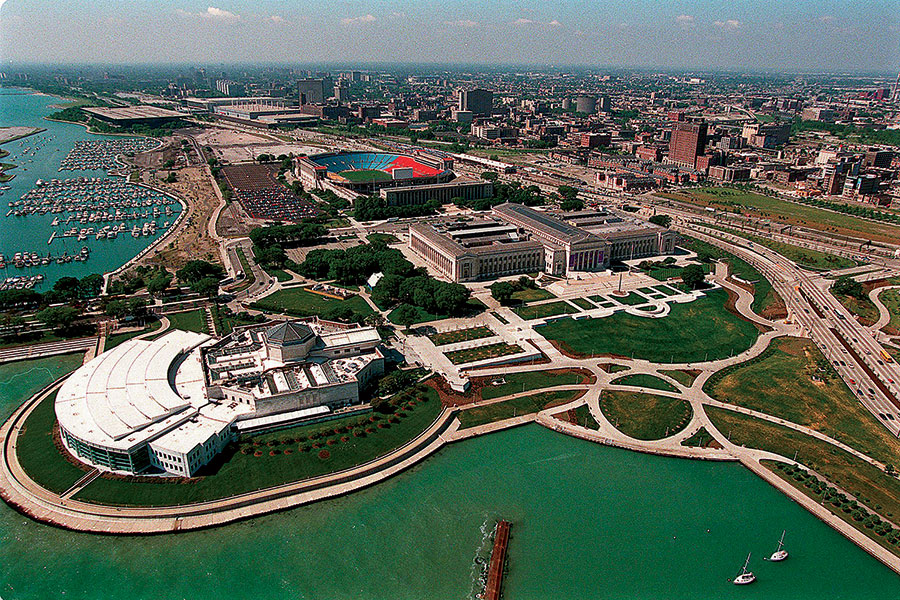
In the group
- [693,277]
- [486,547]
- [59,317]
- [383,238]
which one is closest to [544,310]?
[693,277]

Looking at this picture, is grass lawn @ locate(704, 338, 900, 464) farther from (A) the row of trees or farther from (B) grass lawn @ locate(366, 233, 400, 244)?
(A) the row of trees

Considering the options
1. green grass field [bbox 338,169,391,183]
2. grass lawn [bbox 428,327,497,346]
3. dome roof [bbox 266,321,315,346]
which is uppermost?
dome roof [bbox 266,321,315,346]

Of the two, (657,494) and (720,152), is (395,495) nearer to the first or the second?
(657,494)

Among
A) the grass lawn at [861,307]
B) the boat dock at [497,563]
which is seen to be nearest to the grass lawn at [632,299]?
the grass lawn at [861,307]

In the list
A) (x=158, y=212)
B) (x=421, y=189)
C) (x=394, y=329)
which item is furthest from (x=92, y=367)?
(x=421, y=189)

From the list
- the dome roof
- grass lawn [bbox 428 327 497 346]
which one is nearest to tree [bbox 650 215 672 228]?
grass lawn [bbox 428 327 497 346]

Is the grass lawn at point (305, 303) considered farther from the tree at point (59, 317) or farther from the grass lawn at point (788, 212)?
the grass lawn at point (788, 212)
